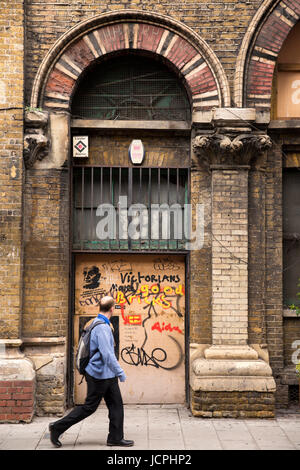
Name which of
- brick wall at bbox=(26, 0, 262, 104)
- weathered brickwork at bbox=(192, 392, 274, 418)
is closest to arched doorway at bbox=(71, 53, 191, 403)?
brick wall at bbox=(26, 0, 262, 104)

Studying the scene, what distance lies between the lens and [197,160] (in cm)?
831

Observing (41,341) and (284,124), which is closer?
(41,341)

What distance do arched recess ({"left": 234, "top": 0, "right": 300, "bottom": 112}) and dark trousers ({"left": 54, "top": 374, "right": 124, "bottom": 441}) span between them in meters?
4.43

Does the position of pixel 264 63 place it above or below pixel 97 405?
above

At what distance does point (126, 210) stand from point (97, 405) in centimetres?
324

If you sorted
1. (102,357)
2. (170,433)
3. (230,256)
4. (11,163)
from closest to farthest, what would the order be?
1. (102,357)
2. (170,433)
3. (11,163)
4. (230,256)

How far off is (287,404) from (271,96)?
4747 millimetres

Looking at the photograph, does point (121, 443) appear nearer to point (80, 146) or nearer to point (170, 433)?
point (170, 433)

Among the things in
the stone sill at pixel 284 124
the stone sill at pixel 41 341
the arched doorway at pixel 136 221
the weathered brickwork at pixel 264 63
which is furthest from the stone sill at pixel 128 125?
the stone sill at pixel 41 341

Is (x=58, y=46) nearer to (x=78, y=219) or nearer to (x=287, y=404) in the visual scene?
(x=78, y=219)

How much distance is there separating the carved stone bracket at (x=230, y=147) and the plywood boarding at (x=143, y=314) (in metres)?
1.65

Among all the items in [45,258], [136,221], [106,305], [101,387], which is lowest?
[101,387]

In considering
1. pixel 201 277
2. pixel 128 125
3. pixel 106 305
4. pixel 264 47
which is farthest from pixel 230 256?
pixel 264 47

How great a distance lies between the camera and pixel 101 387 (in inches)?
247
